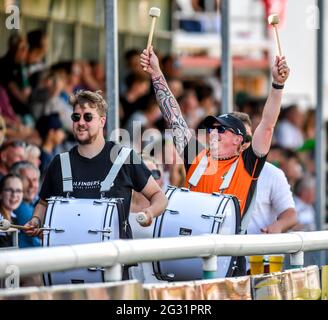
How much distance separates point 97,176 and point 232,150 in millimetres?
1155

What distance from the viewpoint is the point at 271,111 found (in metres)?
8.57

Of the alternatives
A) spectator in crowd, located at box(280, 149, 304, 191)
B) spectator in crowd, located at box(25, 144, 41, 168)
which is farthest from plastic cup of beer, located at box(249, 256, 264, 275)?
spectator in crowd, located at box(280, 149, 304, 191)

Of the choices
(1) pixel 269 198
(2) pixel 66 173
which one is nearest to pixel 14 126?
(1) pixel 269 198

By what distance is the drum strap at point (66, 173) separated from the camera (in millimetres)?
8016

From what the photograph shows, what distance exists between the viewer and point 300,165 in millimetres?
16938

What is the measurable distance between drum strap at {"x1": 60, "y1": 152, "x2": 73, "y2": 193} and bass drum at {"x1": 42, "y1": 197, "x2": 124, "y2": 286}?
202 mm

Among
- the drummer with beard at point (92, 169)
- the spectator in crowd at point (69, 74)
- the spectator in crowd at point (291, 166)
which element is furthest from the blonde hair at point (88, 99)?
the spectator in crowd at point (291, 166)

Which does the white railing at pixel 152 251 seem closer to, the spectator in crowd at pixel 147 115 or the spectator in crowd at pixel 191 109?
the spectator in crowd at pixel 147 115

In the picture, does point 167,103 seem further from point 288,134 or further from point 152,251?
point 288,134

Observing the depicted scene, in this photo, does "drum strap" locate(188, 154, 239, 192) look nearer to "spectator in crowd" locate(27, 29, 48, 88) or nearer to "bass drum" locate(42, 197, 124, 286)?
"bass drum" locate(42, 197, 124, 286)

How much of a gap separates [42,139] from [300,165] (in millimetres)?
4952

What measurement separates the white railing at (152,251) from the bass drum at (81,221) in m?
1.13

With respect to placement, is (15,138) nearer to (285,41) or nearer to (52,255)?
(52,255)
